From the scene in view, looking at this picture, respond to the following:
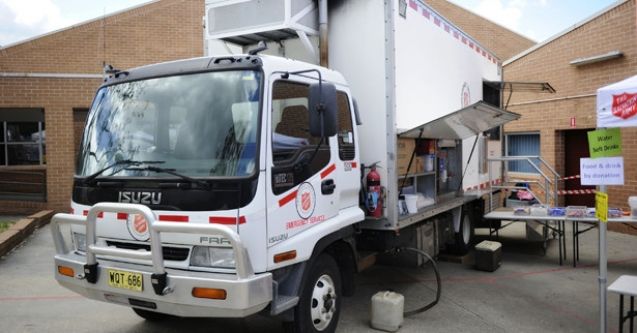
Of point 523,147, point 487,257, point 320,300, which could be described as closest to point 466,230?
point 487,257

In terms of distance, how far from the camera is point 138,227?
371cm

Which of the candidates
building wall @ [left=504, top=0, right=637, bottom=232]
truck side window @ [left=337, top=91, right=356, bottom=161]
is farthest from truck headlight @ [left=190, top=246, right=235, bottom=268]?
building wall @ [left=504, top=0, right=637, bottom=232]

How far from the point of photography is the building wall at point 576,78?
1059 cm

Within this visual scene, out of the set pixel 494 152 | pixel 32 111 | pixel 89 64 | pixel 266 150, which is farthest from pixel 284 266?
pixel 32 111

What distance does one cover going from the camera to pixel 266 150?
146 inches

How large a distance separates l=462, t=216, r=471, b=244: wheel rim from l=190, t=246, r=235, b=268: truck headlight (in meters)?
5.58

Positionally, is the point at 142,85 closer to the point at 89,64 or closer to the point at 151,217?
the point at 151,217

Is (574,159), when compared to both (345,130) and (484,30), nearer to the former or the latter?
(484,30)

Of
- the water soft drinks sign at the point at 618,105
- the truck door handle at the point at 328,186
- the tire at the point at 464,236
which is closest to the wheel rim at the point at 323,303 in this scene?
the truck door handle at the point at 328,186

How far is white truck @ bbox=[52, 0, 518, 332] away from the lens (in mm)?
3525

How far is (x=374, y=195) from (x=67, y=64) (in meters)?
10.0

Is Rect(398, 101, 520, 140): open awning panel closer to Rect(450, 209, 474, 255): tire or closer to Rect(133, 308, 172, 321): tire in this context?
Rect(450, 209, 474, 255): tire

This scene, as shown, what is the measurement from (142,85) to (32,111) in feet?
35.6

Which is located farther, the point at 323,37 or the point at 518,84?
the point at 518,84
